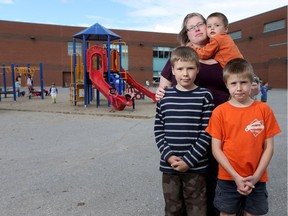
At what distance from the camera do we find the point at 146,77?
47.5m

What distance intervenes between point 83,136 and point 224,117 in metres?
5.59

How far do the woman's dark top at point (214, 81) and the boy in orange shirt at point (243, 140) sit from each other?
25 cm

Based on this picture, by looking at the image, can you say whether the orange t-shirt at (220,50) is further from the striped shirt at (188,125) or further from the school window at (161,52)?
the school window at (161,52)

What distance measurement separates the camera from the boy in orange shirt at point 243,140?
1.97 metres

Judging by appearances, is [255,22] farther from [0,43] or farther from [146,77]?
[0,43]

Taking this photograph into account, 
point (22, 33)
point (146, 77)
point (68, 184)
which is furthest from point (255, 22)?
point (68, 184)

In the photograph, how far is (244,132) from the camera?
77.4 inches

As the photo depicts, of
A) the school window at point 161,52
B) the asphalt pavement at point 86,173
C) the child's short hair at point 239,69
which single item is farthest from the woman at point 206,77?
the school window at point 161,52

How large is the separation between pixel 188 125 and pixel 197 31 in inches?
30.6

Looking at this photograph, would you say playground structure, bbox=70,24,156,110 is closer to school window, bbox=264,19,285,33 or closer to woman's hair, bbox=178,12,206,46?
woman's hair, bbox=178,12,206,46

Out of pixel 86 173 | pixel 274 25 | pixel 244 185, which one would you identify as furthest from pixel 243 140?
pixel 274 25

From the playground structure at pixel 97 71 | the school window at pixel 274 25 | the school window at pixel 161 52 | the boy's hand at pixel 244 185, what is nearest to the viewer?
the boy's hand at pixel 244 185

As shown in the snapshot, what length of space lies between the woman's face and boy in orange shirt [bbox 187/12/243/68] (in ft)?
0.20

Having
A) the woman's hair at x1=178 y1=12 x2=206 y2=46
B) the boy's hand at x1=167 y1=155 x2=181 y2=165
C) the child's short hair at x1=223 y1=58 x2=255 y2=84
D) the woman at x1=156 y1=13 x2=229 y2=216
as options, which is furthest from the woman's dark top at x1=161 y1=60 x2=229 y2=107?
the boy's hand at x1=167 y1=155 x2=181 y2=165
